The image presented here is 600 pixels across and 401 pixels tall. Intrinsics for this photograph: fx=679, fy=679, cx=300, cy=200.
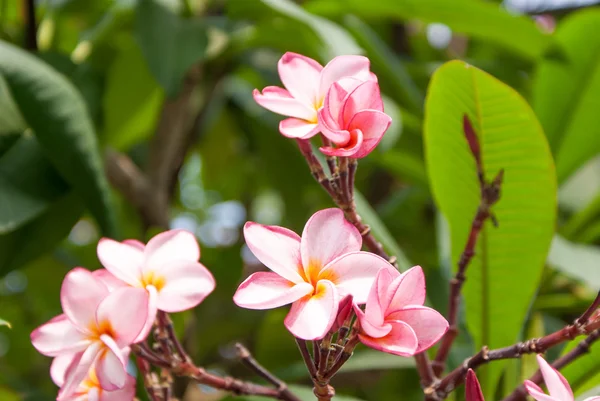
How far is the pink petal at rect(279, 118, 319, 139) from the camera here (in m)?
0.44

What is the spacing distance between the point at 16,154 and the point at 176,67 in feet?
0.91

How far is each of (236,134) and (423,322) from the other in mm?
1361

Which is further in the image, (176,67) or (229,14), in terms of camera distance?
(229,14)

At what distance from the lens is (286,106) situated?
→ 0.46 metres

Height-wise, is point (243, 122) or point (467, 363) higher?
point (467, 363)

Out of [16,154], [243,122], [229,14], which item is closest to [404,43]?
[243,122]

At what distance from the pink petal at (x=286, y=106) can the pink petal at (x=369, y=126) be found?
40mm

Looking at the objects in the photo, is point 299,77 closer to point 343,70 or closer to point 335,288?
point 343,70

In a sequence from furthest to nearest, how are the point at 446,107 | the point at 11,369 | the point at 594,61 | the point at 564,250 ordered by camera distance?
the point at 11,369 < the point at 594,61 < the point at 564,250 < the point at 446,107

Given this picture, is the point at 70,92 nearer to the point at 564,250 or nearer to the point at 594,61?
the point at 564,250

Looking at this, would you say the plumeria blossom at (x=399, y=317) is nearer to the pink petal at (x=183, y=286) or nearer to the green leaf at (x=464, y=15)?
the pink petal at (x=183, y=286)

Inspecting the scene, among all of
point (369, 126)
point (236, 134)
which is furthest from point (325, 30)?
point (236, 134)

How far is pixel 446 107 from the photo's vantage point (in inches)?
25.7

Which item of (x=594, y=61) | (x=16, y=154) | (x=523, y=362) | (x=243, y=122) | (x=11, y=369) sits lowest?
(x=11, y=369)
